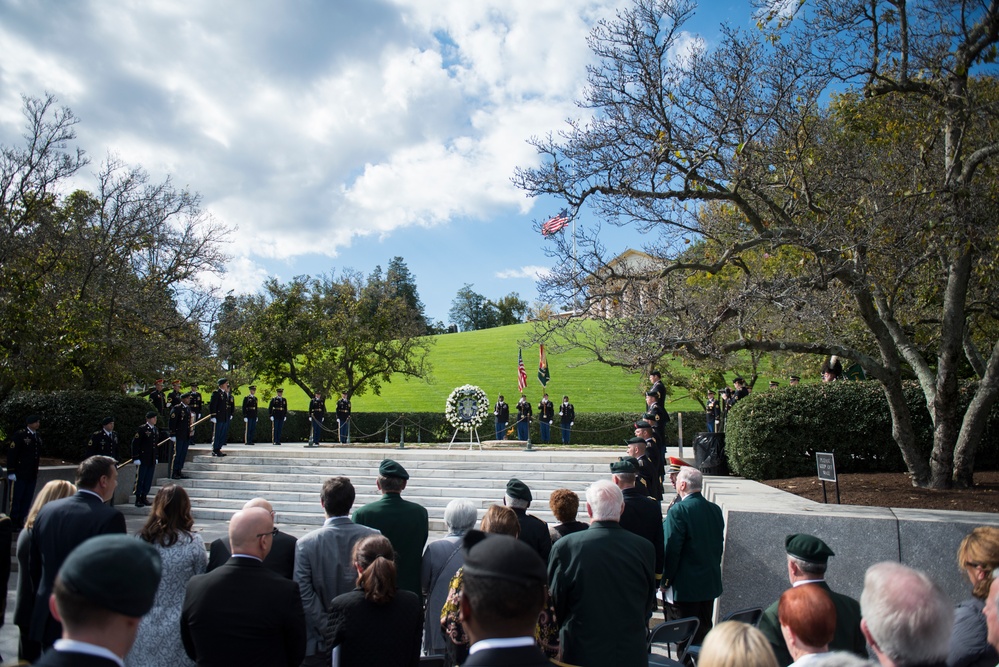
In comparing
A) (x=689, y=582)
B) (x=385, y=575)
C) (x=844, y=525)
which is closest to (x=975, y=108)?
(x=844, y=525)

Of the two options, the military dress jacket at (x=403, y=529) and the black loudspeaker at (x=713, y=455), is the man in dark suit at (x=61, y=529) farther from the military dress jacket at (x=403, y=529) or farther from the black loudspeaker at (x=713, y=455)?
the black loudspeaker at (x=713, y=455)

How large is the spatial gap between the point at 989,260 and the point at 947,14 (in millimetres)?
3908

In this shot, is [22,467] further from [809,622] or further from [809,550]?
[809,622]

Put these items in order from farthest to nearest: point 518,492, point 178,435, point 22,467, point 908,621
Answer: point 178,435
point 22,467
point 518,492
point 908,621

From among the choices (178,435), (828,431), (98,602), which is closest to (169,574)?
(98,602)

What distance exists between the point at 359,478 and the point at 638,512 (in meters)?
11.8

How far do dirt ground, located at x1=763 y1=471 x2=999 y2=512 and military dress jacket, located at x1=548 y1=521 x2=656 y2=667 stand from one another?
276 inches

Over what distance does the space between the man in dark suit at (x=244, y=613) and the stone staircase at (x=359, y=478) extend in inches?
388

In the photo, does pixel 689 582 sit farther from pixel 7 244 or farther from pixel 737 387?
pixel 737 387

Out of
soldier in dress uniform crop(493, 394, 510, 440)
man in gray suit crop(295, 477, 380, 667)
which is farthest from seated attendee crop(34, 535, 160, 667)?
soldier in dress uniform crop(493, 394, 510, 440)

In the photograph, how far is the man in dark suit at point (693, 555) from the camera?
19.7ft

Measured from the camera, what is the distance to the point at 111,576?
227 cm

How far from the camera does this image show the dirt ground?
9.62 metres

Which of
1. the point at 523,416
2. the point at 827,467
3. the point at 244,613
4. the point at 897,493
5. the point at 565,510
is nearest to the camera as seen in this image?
the point at 244,613
